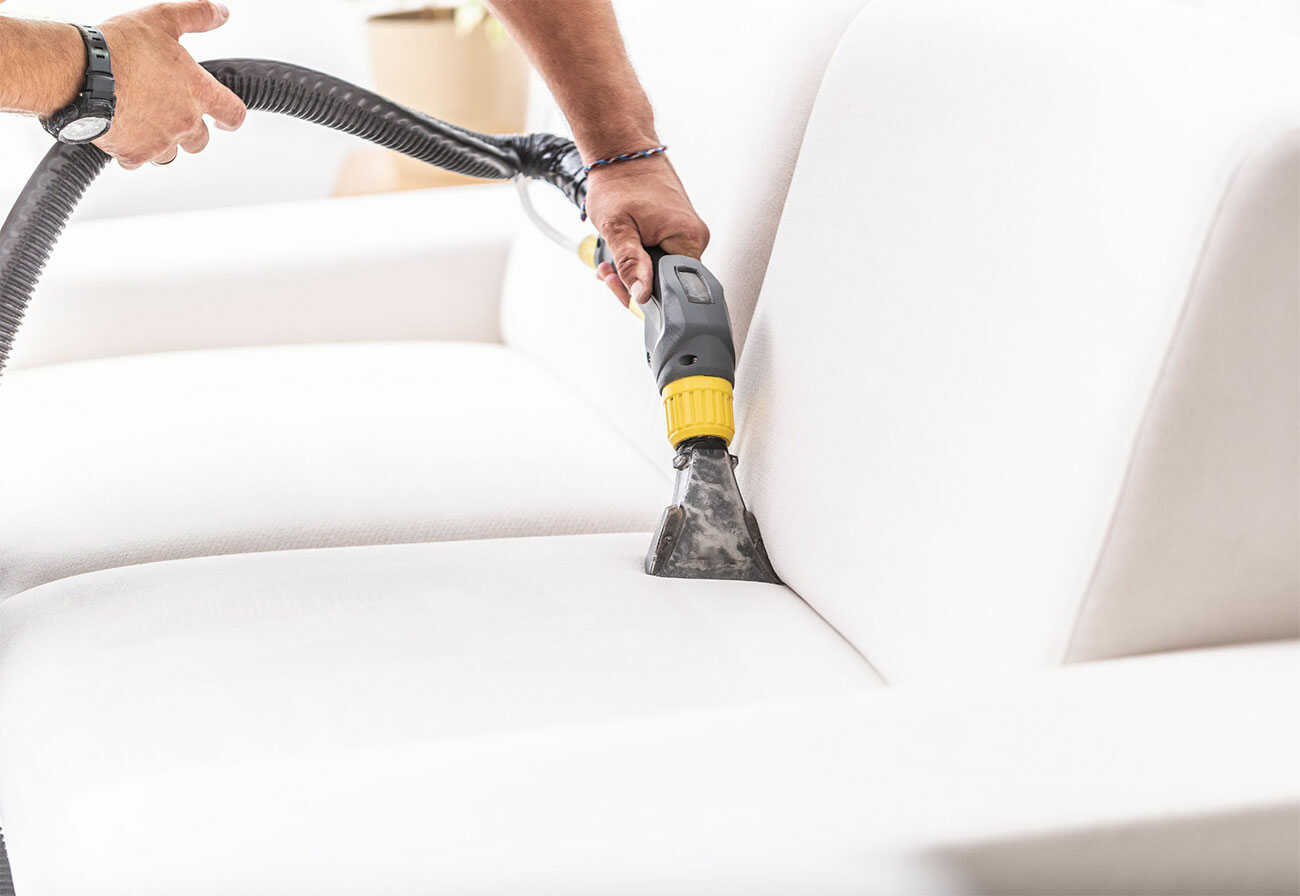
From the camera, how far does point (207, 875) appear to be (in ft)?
1.70

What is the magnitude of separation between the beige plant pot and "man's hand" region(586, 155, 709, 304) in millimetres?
1957

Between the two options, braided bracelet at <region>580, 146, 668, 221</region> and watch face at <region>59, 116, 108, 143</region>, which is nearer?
watch face at <region>59, 116, 108, 143</region>

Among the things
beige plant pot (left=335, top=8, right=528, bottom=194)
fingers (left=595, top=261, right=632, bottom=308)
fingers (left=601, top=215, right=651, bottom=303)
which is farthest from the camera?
beige plant pot (left=335, top=8, right=528, bottom=194)

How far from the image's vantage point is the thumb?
1.37 m

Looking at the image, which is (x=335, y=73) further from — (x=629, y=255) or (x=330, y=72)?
(x=629, y=255)

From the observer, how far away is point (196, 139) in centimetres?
141

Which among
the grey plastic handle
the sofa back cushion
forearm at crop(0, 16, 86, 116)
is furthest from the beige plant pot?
the grey plastic handle

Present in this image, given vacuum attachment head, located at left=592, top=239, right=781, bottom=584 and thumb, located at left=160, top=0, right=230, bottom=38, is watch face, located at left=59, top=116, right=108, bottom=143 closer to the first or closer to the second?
thumb, located at left=160, top=0, right=230, bottom=38

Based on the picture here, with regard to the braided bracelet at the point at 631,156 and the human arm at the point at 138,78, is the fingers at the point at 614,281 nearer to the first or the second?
the braided bracelet at the point at 631,156

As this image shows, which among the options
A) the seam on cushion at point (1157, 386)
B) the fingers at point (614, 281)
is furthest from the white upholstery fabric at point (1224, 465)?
the fingers at point (614, 281)

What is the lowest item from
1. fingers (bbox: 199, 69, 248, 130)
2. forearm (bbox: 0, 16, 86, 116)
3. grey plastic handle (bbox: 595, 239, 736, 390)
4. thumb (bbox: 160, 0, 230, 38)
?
grey plastic handle (bbox: 595, 239, 736, 390)

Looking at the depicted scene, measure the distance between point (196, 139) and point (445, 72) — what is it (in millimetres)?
1994

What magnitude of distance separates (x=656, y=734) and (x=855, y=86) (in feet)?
2.35

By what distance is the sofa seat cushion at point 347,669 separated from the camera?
0.59 metres
